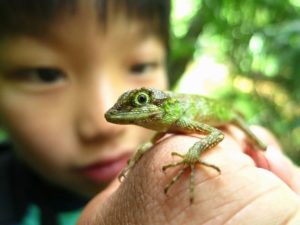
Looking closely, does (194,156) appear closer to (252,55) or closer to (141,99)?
(141,99)

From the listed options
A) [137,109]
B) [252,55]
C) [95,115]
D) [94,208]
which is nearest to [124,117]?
[137,109]

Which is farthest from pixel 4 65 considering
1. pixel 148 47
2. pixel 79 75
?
pixel 148 47

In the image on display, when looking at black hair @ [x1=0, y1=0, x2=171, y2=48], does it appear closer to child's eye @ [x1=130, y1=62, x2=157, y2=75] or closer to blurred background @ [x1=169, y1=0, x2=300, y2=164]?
child's eye @ [x1=130, y1=62, x2=157, y2=75]

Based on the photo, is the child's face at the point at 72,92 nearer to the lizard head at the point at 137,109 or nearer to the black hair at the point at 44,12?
the black hair at the point at 44,12

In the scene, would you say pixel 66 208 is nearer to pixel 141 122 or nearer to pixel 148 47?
pixel 148 47

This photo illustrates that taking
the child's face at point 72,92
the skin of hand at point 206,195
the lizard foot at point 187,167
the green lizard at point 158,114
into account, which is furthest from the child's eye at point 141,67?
the lizard foot at point 187,167
